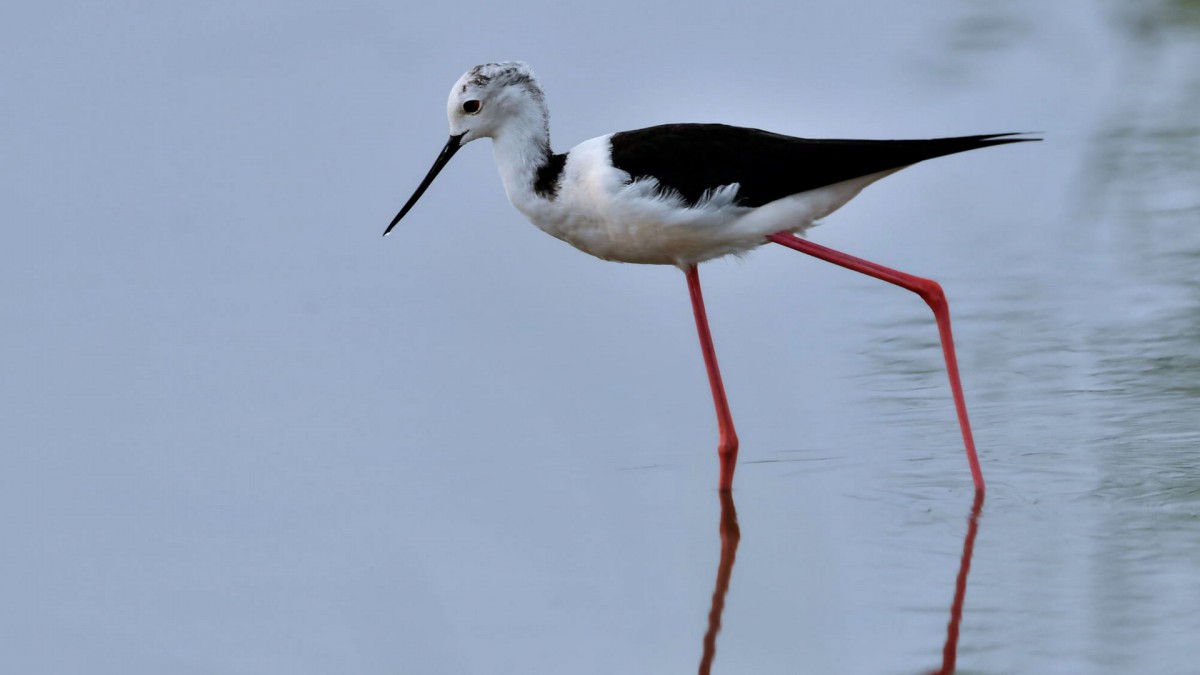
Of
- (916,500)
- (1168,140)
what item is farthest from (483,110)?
(1168,140)

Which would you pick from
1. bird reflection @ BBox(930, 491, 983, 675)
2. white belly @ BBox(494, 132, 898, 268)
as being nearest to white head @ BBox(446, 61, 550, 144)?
white belly @ BBox(494, 132, 898, 268)

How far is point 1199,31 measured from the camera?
7.04 meters

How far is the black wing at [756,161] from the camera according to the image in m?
5.34

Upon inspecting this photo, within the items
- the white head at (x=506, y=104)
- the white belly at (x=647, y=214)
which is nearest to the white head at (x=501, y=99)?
the white head at (x=506, y=104)

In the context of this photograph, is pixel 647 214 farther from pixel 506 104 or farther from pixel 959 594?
pixel 959 594

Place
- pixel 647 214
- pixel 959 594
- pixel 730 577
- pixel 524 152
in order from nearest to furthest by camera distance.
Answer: pixel 959 594
pixel 730 577
pixel 647 214
pixel 524 152

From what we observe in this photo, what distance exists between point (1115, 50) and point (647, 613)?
13.8ft

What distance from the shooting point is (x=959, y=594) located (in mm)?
4453

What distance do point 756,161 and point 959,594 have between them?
151cm

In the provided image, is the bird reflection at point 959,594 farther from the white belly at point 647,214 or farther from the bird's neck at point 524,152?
the bird's neck at point 524,152

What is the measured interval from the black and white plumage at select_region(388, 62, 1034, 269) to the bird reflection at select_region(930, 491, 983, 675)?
971 mm

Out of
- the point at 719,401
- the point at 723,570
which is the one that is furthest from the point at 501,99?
the point at 723,570

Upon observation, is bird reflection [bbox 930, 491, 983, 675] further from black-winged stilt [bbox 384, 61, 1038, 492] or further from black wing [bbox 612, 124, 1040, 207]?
black wing [bbox 612, 124, 1040, 207]

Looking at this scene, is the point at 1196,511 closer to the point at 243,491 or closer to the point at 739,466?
the point at 739,466
